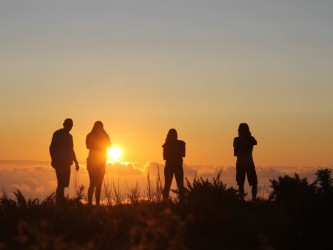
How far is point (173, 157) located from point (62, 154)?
10.6 feet

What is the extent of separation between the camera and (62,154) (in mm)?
13953

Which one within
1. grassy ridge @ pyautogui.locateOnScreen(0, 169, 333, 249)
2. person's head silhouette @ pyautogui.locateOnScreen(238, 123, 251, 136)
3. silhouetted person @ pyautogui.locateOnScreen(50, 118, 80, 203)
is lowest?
grassy ridge @ pyautogui.locateOnScreen(0, 169, 333, 249)

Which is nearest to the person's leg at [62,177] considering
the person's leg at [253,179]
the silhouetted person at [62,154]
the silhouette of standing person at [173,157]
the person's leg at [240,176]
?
the silhouetted person at [62,154]

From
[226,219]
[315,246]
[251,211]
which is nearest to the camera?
[315,246]

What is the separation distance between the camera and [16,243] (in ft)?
31.1

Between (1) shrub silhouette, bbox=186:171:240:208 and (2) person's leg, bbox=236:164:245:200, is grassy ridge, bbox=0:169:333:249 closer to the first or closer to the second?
(1) shrub silhouette, bbox=186:171:240:208

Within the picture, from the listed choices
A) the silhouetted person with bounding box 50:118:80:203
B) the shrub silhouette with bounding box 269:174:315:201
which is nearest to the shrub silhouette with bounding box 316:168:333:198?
the shrub silhouette with bounding box 269:174:315:201

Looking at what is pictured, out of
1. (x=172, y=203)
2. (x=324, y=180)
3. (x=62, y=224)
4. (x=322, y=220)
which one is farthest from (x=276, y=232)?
(x=324, y=180)

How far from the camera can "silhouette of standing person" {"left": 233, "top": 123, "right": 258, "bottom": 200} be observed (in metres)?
15.1

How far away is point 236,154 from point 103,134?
3.49 metres

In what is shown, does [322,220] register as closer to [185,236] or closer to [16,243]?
[185,236]

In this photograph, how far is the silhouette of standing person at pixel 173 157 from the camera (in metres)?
15.8

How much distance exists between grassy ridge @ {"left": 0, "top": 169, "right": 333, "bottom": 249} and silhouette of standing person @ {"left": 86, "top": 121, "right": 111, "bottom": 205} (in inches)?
85.4

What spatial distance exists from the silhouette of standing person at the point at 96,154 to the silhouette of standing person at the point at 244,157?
3269mm
